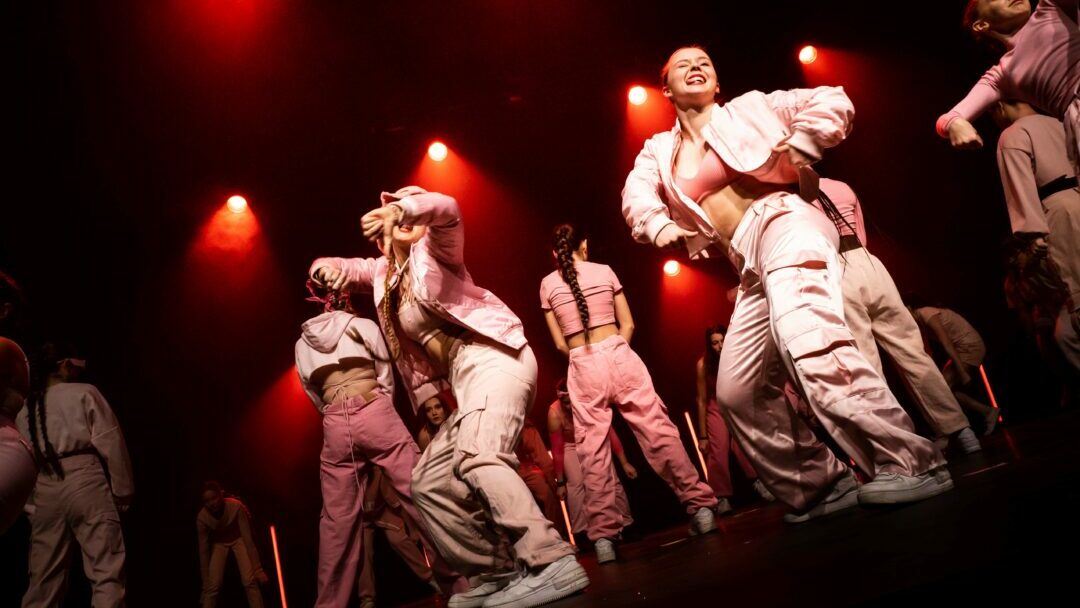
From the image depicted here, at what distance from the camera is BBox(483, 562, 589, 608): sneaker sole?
94.3 inches

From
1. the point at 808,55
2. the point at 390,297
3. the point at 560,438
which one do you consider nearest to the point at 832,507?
the point at 390,297

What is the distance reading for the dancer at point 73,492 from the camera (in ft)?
14.1

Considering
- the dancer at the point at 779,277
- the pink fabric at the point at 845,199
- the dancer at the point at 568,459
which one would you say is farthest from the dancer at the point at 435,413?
the dancer at the point at 779,277

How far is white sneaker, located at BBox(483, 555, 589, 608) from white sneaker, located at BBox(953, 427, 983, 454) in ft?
7.49

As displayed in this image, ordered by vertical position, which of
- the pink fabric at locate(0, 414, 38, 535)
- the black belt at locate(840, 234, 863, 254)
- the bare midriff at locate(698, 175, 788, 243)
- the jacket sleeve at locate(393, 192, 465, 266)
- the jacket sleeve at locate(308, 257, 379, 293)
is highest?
the jacket sleeve at locate(308, 257, 379, 293)

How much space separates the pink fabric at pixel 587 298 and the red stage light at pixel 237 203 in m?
4.58

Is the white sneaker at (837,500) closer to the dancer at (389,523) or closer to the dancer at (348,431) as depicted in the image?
the dancer at (348,431)

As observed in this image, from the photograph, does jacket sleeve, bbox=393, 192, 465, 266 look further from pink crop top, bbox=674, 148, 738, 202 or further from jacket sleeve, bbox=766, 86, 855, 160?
jacket sleeve, bbox=766, 86, 855, 160

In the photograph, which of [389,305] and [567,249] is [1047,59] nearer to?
[389,305]

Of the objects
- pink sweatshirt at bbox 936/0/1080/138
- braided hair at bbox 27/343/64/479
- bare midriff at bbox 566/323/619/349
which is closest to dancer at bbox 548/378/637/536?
bare midriff at bbox 566/323/619/349

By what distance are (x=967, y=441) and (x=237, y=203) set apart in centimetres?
728

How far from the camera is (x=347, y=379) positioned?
4469 mm

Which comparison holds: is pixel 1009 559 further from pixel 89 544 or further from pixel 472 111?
pixel 472 111

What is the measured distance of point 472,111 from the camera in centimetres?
860
